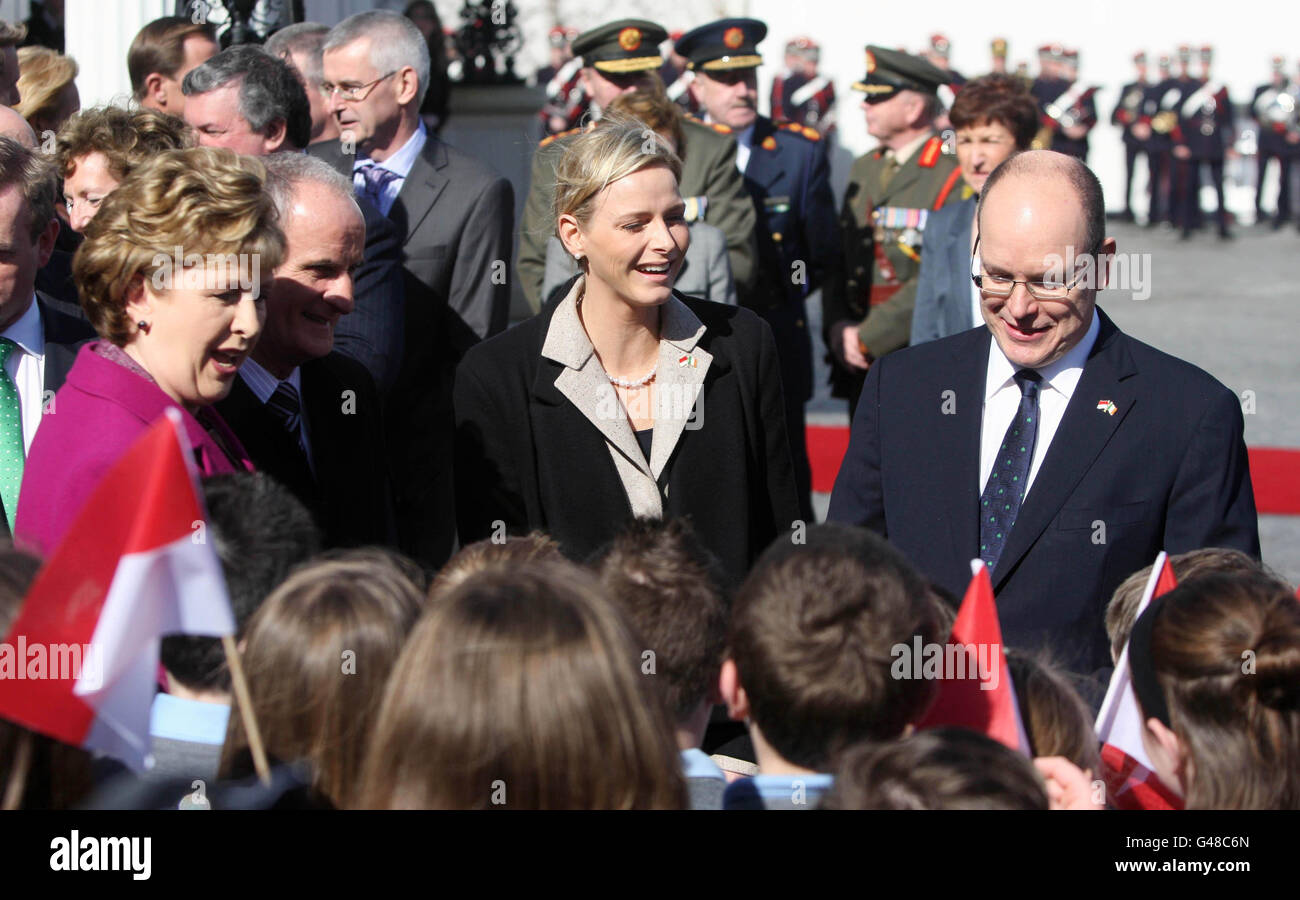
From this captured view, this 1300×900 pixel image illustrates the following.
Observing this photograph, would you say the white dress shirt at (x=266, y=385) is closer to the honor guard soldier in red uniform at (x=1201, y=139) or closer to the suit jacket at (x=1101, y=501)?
the suit jacket at (x=1101, y=501)

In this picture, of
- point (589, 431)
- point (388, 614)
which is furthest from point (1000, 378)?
point (388, 614)

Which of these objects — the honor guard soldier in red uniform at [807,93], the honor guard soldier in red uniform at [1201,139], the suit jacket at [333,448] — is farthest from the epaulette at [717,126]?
the honor guard soldier in red uniform at [1201,139]

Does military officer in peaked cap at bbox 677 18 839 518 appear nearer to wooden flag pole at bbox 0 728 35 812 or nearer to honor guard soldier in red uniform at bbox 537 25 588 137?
wooden flag pole at bbox 0 728 35 812

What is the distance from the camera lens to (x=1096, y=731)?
2.34m

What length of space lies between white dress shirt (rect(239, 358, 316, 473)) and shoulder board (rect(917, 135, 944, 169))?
386 centimetres

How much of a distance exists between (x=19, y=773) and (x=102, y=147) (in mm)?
2416

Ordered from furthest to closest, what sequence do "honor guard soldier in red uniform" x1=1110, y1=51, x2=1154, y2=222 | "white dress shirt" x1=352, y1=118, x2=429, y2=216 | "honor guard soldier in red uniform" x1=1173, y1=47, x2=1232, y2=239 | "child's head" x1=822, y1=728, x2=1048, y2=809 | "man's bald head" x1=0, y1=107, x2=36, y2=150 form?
"honor guard soldier in red uniform" x1=1110, y1=51, x2=1154, y2=222 < "honor guard soldier in red uniform" x1=1173, y1=47, x2=1232, y2=239 < "white dress shirt" x1=352, y1=118, x2=429, y2=216 < "man's bald head" x1=0, y1=107, x2=36, y2=150 < "child's head" x1=822, y1=728, x2=1048, y2=809

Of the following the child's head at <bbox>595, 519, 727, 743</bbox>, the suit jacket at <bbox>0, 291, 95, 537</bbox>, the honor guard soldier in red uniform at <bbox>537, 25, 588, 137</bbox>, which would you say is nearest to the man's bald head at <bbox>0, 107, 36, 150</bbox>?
the suit jacket at <bbox>0, 291, 95, 537</bbox>

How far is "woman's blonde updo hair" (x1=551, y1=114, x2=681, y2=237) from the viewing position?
3326 mm

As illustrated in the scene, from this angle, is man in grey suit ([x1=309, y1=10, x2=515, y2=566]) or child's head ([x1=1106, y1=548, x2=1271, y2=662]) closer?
child's head ([x1=1106, y1=548, x2=1271, y2=662])

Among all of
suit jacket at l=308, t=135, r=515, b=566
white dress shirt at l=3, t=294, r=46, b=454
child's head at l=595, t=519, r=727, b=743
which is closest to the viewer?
child's head at l=595, t=519, r=727, b=743

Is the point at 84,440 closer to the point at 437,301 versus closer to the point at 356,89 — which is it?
the point at 437,301

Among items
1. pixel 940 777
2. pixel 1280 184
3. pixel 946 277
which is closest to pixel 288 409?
pixel 940 777

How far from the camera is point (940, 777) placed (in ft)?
5.66
